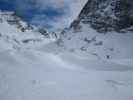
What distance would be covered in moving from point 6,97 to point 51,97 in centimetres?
278

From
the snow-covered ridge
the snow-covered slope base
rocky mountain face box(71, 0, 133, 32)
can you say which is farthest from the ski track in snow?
rocky mountain face box(71, 0, 133, 32)

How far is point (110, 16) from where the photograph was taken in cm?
4122

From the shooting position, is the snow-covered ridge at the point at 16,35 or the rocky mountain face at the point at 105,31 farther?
the snow-covered ridge at the point at 16,35

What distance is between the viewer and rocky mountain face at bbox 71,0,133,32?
126ft

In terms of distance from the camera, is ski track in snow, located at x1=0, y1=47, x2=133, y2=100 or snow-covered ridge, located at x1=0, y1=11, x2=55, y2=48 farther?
snow-covered ridge, located at x1=0, y1=11, x2=55, y2=48

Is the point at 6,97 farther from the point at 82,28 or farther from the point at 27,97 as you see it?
the point at 82,28

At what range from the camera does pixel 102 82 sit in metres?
10.5

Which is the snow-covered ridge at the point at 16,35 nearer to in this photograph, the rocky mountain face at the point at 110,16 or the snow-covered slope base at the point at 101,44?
the snow-covered slope base at the point at 101,44

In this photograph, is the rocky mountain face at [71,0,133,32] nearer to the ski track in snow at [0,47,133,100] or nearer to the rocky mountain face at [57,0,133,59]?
the rocky mountain face at [57,0,133,59]

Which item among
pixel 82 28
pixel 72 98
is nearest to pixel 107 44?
pixel 82 28

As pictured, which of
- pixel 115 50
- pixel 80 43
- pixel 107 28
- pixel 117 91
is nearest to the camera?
pixel 117 91

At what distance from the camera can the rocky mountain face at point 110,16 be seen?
126ft

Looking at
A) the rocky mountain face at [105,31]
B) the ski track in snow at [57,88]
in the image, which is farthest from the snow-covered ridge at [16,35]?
the ski track in snow at [57,88]

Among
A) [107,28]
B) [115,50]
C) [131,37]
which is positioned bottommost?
[115,50]
